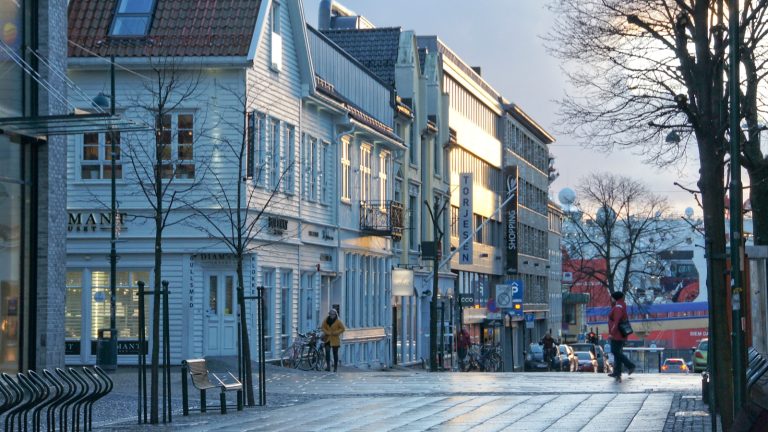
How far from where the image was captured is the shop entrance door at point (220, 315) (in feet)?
140

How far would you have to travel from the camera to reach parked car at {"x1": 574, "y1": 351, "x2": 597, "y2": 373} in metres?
67.9

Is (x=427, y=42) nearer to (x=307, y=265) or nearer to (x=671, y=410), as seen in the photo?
(x=307, y=265)

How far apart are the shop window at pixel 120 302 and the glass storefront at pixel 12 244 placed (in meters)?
15.2

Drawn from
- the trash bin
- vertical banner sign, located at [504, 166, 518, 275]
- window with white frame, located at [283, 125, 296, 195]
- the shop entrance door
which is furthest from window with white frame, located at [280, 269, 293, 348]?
vertical banner sign, located at [504, 166, 518, 275]

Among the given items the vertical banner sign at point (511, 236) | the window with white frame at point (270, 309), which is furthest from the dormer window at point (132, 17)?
the vertical banner sign at point (511, 236)

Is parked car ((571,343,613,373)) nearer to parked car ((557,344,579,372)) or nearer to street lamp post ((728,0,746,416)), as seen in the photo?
parked car ((557,344,579,372))

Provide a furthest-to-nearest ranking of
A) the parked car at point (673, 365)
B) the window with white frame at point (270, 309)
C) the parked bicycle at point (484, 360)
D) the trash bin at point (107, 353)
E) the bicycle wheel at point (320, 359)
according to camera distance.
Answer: the parked car at point (673, 365), the parked bicycle at point (484, 360), the bicycle wheel at point (320, 359), the window with white frame at point (270, 309), the trash bin at point (107, 353)

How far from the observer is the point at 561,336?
131 m

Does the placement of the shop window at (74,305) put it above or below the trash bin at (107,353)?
above

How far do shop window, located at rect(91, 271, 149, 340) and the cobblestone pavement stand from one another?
4412 mm

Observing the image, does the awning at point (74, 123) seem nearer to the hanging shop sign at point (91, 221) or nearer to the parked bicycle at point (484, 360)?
the hanging shop sign at point (91, 221)

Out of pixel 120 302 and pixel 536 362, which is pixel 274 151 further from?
pixel 536 362

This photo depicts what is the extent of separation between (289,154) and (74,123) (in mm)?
23103

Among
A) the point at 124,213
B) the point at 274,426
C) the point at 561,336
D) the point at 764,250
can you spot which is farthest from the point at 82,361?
the point at 561,336
